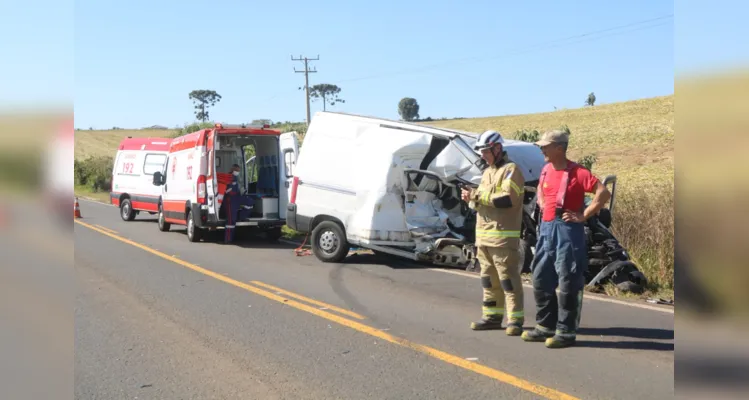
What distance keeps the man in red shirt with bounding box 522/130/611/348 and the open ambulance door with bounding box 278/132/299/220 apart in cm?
882

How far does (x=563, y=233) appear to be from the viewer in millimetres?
5672

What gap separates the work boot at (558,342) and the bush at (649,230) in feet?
10.2

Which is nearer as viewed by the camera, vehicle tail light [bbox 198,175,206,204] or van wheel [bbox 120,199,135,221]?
vehicle tail light [bbox 198,175,206,204]

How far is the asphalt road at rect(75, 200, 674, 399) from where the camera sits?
481 cm

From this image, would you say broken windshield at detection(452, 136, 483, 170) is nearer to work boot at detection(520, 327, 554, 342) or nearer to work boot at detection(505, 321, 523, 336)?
work boot at detection(505, 321, 523, 336)

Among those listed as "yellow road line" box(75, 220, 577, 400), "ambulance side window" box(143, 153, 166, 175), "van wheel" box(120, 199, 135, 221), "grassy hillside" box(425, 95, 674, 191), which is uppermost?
"grassy hillside" box(425, 95, 674, 191)

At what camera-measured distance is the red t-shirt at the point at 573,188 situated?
18.4ft

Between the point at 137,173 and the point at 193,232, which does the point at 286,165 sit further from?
the point at 137,173

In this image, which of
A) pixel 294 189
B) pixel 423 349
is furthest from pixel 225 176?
pixel 423 349

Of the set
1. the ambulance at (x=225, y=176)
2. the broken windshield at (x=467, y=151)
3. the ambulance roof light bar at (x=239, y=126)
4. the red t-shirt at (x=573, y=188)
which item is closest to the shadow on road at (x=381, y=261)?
the broken windshield at (x=467, y=151)

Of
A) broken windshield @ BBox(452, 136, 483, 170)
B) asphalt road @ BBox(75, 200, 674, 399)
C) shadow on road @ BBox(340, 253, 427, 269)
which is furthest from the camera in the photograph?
shadow on road @ BBox(340, 253, 427, 269)

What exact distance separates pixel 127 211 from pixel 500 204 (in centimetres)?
1782

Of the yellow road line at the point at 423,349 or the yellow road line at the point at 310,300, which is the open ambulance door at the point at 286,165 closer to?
the yellow road line at the point at 423,349

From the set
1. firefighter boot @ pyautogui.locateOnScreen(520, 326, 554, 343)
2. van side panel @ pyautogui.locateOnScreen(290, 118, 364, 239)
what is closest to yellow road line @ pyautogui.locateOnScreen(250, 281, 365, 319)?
firefighter boot @ pyautogui.locateOnScreen(520, 326, 554, 343)
